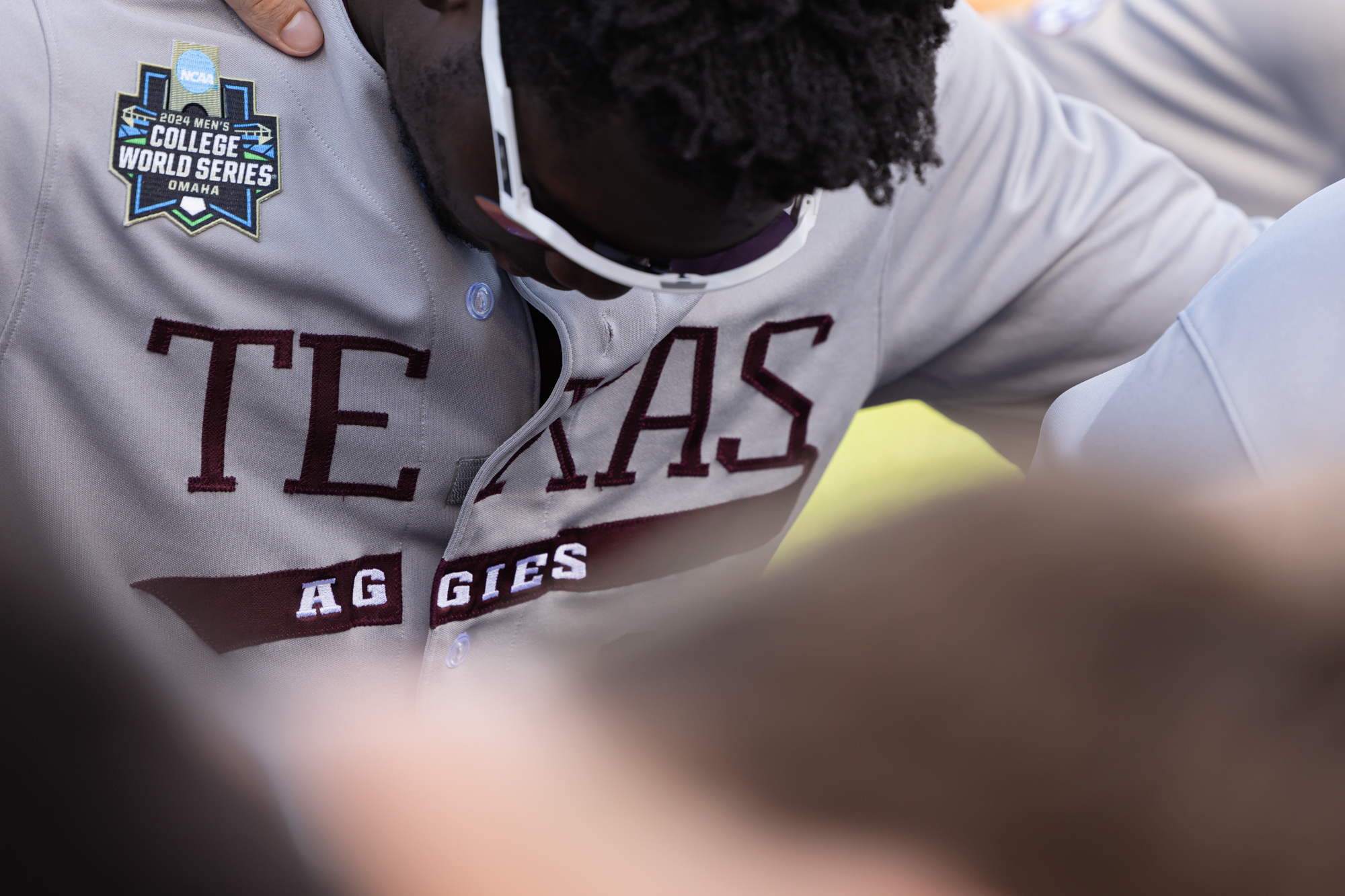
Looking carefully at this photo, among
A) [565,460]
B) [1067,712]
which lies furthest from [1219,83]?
[1067,712]

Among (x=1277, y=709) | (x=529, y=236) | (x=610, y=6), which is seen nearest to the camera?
(x=1277, y=709)

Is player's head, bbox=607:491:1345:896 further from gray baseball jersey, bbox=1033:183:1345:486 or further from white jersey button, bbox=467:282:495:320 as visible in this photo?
white jersey button, bbox=467:282:495:320

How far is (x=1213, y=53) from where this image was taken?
218 cm

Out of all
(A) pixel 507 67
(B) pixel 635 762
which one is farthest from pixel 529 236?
(B) pixel 635 762

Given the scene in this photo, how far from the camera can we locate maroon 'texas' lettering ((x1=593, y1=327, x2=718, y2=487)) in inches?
42.3

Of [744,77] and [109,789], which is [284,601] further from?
[109,789]

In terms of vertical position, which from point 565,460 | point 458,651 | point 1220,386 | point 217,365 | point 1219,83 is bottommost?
point 458,651

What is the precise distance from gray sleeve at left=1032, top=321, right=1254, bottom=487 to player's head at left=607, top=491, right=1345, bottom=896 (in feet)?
1.08

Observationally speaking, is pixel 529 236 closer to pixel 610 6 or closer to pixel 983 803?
pixel 610 6

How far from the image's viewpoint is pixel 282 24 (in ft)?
2.87

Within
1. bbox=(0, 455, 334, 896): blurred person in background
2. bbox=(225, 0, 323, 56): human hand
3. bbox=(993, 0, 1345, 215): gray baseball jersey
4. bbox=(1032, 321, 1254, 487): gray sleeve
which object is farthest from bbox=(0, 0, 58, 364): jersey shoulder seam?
bbox=(993, 0, 1345, 215): gray baseball jersey

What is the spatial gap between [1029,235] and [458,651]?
2.41 feet

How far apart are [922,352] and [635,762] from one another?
1073 mm

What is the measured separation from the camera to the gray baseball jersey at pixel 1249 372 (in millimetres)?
558
